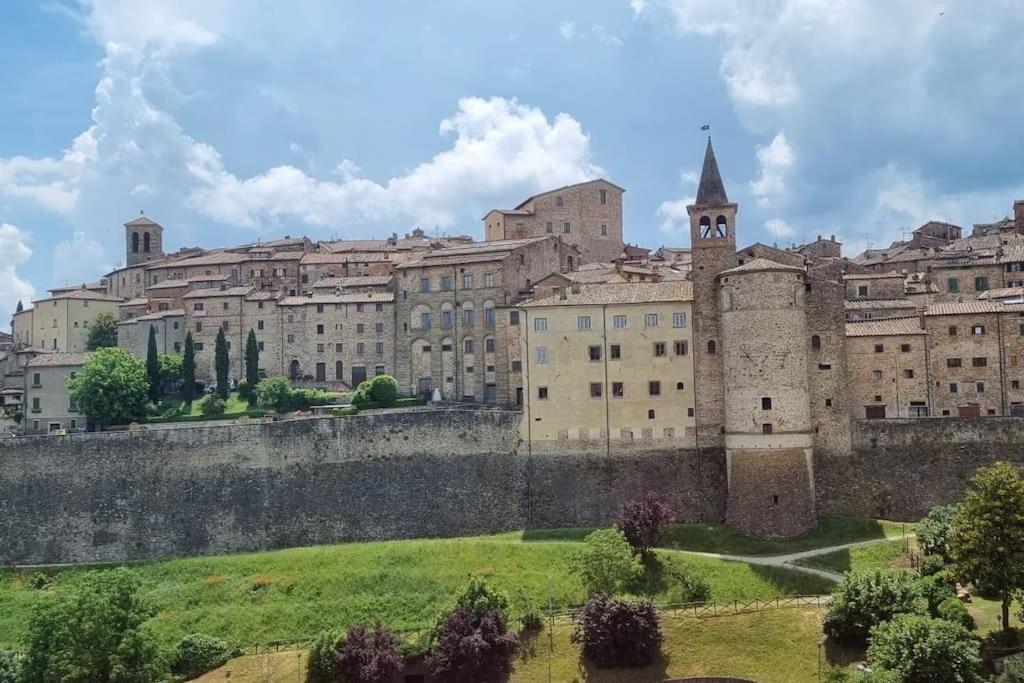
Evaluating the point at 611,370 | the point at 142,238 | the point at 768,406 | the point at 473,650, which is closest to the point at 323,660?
the point at 473,650

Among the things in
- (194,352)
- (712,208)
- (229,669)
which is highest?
(712,208)

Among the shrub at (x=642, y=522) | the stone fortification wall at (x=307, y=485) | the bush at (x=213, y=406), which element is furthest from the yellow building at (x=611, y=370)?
the bush at (x=213, y=406)

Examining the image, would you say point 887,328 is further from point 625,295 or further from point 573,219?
point 573,219

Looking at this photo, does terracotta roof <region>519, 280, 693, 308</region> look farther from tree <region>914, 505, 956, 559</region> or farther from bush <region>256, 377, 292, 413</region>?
bush <region>256, 377, 292, 413</region>

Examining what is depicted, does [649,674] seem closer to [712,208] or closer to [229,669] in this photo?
[229,669]

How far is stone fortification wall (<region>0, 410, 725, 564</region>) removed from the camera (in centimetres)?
5575

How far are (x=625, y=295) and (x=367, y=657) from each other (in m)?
24.6

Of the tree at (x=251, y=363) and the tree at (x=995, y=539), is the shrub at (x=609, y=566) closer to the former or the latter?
the tree at (x=995, y=539)

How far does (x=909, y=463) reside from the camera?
52.6 meters

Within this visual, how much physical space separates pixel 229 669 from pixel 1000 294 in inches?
1950

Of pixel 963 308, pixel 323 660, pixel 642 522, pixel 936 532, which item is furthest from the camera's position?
pixel 963 308

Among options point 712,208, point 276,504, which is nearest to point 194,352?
point 276,504

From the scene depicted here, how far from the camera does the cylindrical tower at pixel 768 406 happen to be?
168ft

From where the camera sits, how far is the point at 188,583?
5456 centimetres
